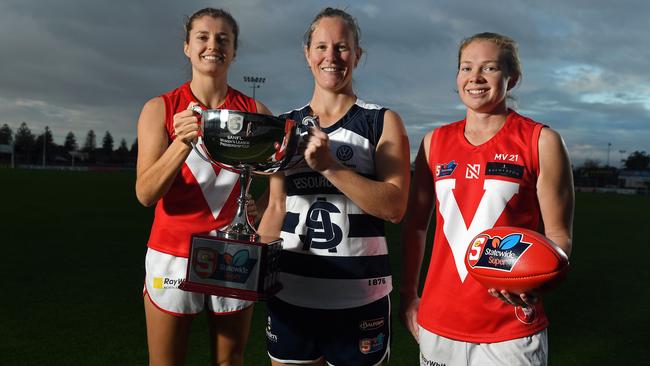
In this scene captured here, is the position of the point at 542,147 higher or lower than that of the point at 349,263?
higher

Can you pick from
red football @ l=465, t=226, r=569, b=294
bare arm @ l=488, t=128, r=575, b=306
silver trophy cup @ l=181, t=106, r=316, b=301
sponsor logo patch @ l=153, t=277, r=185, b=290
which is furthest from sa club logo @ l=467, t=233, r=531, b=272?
sponsor logo patch @ l=153, t=277, r=185, b=290

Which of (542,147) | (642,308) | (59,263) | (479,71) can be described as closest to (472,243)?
(542,147)

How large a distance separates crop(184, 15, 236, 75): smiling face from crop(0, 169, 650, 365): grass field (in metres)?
2.44

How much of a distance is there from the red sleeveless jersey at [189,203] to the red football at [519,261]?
3.89ft

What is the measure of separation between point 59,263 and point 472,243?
686 centimetres

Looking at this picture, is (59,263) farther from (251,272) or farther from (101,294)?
(251,272)

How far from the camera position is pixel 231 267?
6.19 ft

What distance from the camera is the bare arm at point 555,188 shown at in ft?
6.50

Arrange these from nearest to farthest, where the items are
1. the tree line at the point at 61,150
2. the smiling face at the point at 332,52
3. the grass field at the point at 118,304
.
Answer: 1. the smiling face at the point at 332,52
2. the grass field at the point at 118,304
3. the tree line at the point at 61,150

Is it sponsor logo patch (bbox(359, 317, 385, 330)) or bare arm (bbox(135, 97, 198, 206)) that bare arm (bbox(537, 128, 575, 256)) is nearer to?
sponsor logo patch (bbox(359, 317, 385, 330))

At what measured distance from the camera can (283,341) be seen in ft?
7.36

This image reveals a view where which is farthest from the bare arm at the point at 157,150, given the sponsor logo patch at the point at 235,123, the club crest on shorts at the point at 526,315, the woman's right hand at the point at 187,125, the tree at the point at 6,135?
the tree at the point at 6,135

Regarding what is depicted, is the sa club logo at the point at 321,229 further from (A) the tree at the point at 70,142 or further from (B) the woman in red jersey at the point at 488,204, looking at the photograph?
(A) the tree at the point at 70,142

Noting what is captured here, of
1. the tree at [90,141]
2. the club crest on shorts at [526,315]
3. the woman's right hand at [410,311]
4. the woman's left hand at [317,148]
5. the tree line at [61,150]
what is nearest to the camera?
the woman's left hand at [317,148]
